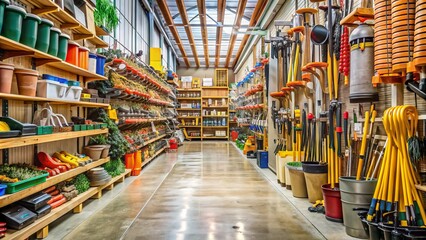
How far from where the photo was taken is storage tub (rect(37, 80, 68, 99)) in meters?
3.39

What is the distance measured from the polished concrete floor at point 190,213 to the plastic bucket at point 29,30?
184 cm

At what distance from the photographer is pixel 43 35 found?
130 inches

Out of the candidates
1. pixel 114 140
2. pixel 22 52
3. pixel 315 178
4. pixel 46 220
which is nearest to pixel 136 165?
pixel 114 140

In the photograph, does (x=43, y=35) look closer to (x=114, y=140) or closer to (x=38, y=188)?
(x=38, y=188)

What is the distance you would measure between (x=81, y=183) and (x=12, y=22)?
2266mm

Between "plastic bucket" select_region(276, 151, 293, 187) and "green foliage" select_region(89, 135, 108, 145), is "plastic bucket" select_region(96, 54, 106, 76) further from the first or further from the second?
"plastic bucket" select_region(276, 151, 293, 187)

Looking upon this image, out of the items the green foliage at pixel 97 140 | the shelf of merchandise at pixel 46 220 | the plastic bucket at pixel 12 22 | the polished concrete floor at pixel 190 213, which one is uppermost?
the plastic bucket at pixel 12 22

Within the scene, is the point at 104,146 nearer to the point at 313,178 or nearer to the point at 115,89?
the point at 115,89

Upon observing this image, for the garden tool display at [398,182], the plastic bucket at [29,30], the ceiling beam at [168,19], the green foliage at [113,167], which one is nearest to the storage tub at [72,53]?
the plastic bucket at [29,30]

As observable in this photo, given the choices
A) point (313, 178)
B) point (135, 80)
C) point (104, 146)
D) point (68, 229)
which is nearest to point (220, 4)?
point (135, 80)

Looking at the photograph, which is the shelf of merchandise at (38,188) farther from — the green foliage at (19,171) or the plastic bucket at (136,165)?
the plastic bucket at (136,165)

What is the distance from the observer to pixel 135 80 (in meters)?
7.82

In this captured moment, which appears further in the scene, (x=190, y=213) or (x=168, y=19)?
(x=168, y=19)

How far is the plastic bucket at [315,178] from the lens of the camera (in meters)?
4.30
